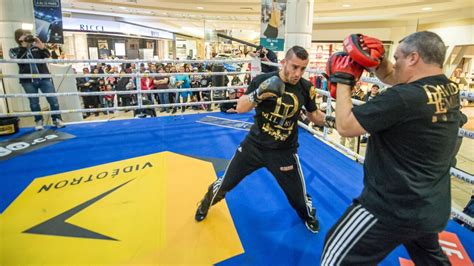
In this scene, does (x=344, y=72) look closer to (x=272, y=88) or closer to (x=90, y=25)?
(x=272, y=88)

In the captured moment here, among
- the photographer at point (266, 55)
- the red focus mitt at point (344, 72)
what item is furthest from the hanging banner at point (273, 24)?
the red focus mitt at point (344, 72)

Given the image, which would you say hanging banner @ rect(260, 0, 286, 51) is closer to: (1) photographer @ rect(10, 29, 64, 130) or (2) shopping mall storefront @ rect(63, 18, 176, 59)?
(1) photographer @ rect(10, 29, 64, 130)

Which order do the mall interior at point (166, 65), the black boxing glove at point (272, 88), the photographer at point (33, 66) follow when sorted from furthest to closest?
the photographer at point (33, 66) → the mall interior at point (166, 65) → the black boxing glove at point (272, 88)

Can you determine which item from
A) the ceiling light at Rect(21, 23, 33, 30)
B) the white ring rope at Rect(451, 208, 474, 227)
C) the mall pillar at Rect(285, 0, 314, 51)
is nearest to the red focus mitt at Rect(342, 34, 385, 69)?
the white ring rope at Rect(451, 208, 474, 227)

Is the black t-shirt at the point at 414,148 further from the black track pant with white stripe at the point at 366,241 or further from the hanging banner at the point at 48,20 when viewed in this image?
the hanging banner at the point at 48,20

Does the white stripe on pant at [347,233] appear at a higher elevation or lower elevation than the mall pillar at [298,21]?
lower

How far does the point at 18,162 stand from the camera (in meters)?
3.30

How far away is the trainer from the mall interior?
0.29 m

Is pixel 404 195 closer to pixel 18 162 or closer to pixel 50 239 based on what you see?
pixel 50 239

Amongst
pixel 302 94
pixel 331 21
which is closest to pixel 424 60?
pixel 302 94

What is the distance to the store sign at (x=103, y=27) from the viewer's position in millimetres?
12734

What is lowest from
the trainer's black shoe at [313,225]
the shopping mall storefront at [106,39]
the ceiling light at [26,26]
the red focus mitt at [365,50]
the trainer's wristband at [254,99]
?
the trainer's black shoe at [313,225]

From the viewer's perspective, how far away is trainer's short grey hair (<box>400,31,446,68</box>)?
1.15m

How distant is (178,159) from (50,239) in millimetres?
1660
